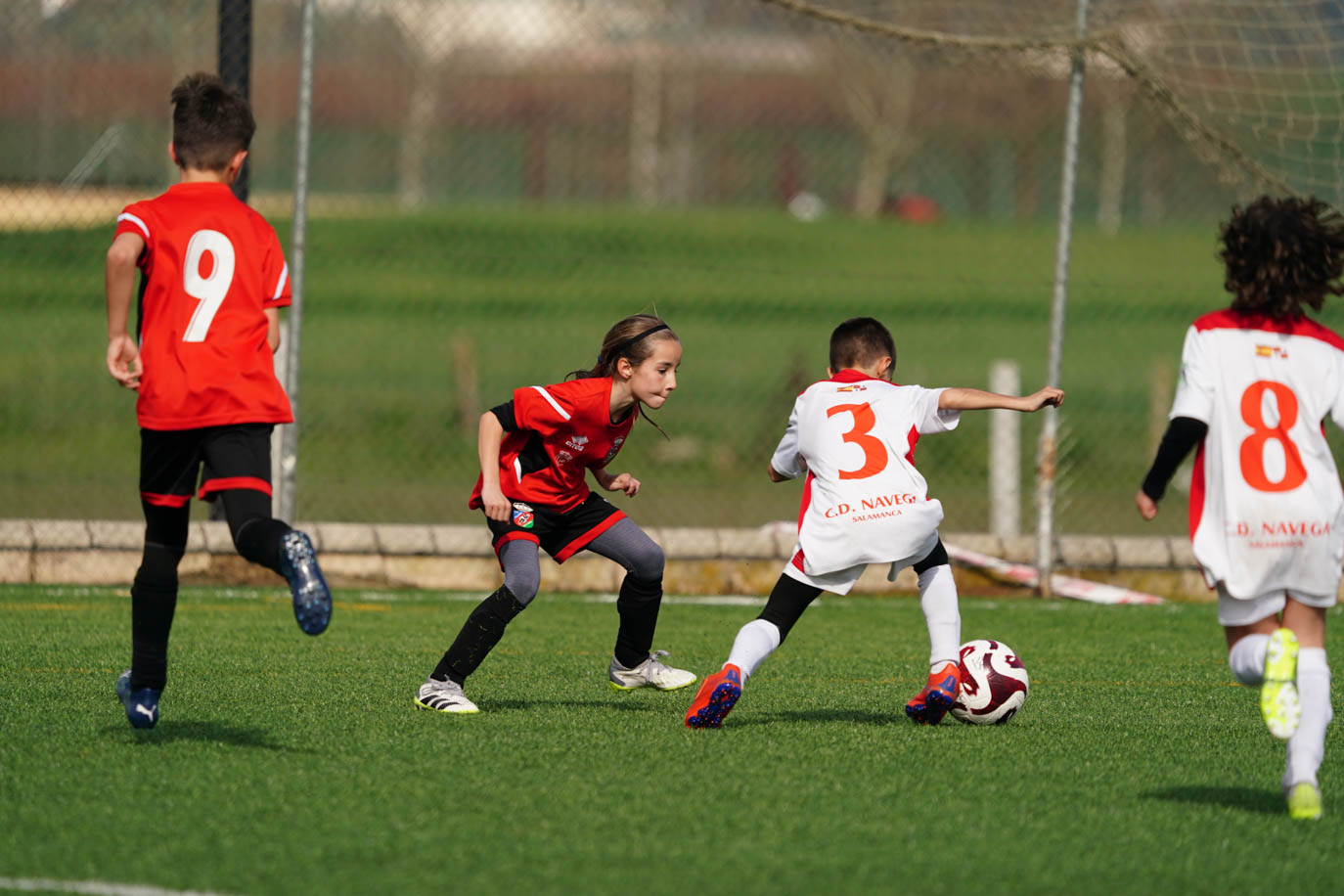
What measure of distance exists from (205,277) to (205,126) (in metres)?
0.47

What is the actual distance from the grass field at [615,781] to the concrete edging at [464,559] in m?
1.84

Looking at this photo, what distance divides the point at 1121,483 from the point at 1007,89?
147 inches

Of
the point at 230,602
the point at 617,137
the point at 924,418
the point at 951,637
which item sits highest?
the point at 617,137

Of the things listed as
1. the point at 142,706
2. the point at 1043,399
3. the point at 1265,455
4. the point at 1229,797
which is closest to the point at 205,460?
the point at 142,706

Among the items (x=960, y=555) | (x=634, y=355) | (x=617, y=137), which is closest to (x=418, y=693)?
(x=634, y=355)

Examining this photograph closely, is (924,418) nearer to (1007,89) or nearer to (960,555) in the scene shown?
(960,555)

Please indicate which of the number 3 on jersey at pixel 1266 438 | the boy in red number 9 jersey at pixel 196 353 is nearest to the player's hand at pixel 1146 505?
the number 3 on jersey at pixel 1266 438

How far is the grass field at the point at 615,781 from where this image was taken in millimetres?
3830

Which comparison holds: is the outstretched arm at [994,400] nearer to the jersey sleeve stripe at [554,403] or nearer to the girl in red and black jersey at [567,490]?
the girl in red and black jersey at [567,490]

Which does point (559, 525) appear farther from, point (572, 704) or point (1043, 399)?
point (1043, 399)

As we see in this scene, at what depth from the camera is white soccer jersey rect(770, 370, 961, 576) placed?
5574 millimetres

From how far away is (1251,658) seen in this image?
4.31 m

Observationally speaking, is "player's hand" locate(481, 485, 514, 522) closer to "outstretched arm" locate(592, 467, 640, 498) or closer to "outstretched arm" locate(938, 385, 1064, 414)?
"outstretched arm" locate(592, 467, 640, 498)

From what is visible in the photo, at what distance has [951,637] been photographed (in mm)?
5742
